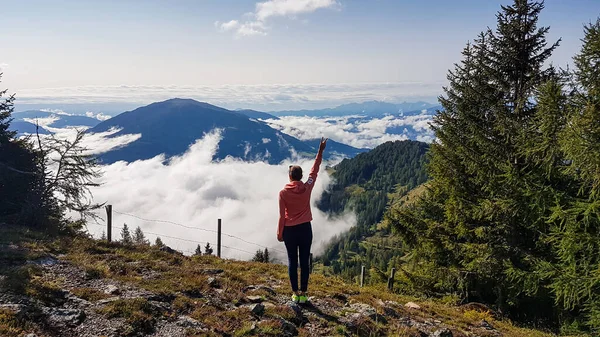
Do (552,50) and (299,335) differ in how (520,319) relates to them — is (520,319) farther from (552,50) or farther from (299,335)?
(299,335)

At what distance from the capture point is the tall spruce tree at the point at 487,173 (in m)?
15.1

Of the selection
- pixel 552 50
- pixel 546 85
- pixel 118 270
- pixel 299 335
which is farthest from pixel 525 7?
pixel 118 270

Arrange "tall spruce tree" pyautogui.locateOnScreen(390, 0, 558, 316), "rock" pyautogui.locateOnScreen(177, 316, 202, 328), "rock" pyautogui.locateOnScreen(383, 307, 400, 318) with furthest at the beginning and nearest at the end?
"tall spruce tree" pyautogui.locateOnScreen(390, 0, 558, 316) < "rock" pyautogui.locateOnScreen(383, 307, 400, 318) < "rock" pyautogui.locateOnScreen(177, 316, 202, 328)

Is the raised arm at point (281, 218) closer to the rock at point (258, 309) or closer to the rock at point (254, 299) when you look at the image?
the rock at point (258, 309)

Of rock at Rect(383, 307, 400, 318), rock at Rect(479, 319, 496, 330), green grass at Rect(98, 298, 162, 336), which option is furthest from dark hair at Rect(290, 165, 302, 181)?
rock at Rect(479, 319, 496, 330)

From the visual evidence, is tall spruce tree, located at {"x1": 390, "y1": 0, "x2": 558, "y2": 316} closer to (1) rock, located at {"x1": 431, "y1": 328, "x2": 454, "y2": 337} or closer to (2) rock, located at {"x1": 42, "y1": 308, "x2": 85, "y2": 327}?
(1) rock, located at {"x1": 431, "y1": 328, "x2": 454, "y2": 337}

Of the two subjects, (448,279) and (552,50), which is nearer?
A: (552,50)

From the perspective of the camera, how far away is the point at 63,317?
22.4ft

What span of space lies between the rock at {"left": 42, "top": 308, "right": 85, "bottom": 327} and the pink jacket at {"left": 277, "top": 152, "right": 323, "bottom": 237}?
176 inches

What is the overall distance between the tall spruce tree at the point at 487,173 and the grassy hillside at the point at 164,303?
4.65 meters

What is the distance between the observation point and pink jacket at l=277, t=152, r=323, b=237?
8.09 metres

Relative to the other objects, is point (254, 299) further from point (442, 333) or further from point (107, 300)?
point (442, 333)

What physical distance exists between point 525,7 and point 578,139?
357 inches

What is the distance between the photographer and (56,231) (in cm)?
1539
